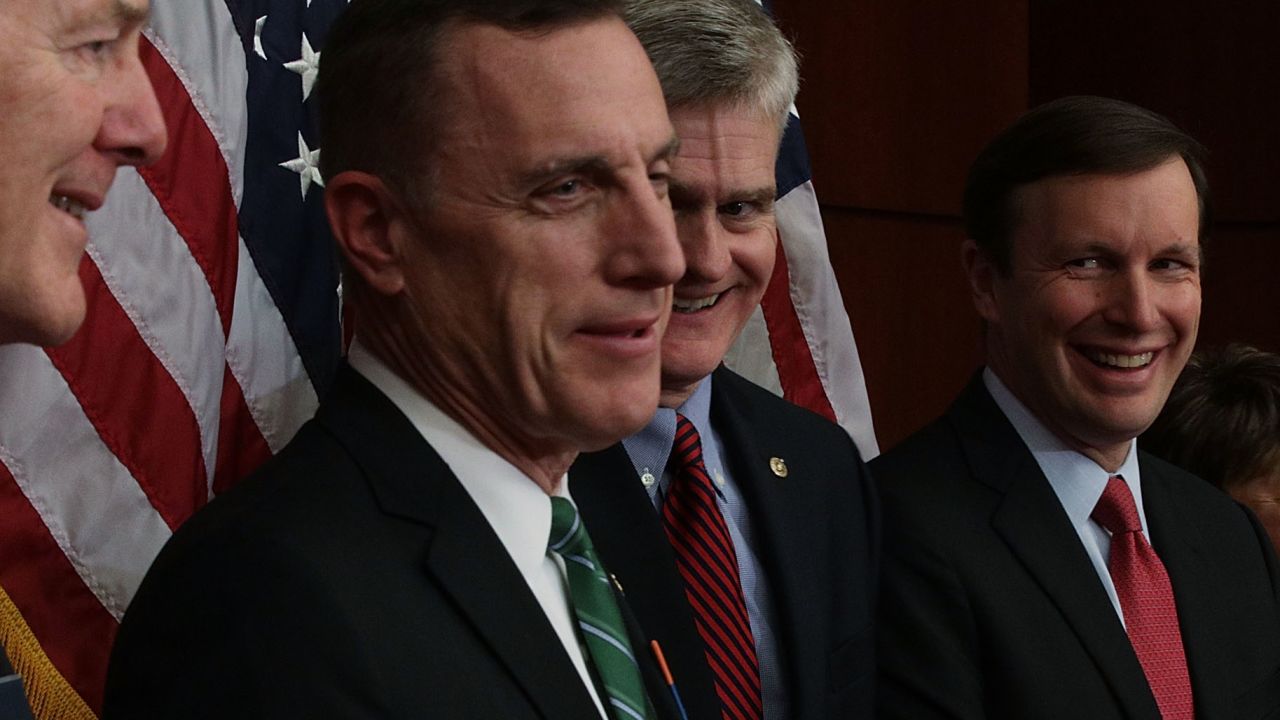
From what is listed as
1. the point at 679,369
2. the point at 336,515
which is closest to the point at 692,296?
the point at 679,369

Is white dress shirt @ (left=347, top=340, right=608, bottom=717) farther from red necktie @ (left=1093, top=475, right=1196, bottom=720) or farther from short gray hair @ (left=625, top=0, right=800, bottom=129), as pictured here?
red necktie @ (left=1093, top=475, right=1196, bottom=720)

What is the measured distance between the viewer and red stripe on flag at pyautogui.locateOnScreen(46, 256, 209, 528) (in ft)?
6.59

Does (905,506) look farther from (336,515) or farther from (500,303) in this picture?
(336,515)

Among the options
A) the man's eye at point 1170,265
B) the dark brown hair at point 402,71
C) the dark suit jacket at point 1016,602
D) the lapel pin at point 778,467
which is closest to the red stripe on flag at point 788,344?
the dark suit jacket at point 1016,602

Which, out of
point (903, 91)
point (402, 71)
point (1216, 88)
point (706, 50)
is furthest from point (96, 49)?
point (1216, 88)

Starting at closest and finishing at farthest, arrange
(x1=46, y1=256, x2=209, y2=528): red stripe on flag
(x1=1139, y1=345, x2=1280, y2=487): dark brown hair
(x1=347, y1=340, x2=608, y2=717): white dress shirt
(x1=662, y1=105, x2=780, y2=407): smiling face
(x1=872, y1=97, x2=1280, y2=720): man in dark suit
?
(x1=347, y1=340, x2=608, y2=717): white dress shirt
(x1=662, y1=105, x2=780, y2=407): smiling face
(x1=46, y1=256, x2=209, y2=528): red stripe on flag
(x1=872, y1=97, x2=1280, y2=720): man in dark suit
(x1=1139, y1=345, x2=1280, y2=487): dark brown hair

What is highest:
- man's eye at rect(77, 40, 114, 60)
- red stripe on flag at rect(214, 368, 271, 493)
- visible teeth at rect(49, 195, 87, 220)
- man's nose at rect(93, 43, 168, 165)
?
man's eye at rect(77, 40, 114, 60)

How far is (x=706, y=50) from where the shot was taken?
74.5 inches

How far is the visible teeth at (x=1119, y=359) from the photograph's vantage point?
2.32 meters

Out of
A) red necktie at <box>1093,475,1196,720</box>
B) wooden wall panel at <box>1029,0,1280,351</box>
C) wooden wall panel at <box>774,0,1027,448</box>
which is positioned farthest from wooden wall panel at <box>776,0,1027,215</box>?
red necktie at <box>1093,475,1196,720</box>

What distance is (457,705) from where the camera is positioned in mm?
1340

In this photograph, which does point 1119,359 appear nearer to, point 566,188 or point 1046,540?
point 1046,540

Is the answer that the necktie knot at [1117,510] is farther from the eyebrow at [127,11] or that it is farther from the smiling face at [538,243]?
the eyebrow at [127,11]

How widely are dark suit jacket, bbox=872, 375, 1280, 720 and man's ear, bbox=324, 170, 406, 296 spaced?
883mm
